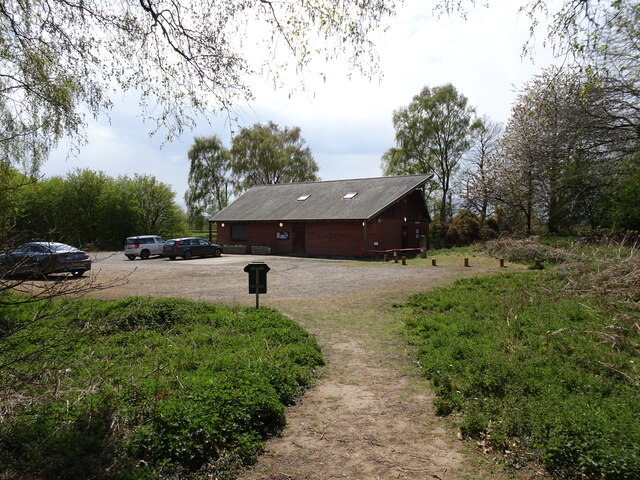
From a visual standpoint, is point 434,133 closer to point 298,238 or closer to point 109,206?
point 298,238

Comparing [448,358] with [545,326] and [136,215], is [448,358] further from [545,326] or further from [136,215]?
[136,215]

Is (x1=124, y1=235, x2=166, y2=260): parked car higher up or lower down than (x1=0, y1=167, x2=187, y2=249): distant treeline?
lower down

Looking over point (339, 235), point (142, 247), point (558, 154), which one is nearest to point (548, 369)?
point (558, 154)

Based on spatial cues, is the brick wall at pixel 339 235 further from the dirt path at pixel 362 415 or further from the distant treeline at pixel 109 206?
the dirt path at pixel 362 415

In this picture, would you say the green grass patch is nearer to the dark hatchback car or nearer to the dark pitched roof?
the dark hatchback car

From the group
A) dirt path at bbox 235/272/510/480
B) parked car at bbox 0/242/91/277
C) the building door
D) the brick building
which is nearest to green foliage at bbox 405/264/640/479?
dirt path at bbox 235/272/510/480

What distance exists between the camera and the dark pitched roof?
28.6 meters

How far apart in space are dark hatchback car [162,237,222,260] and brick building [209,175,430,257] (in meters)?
4.82

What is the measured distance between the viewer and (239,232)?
34594mm

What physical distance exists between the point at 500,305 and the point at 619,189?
15306 mm

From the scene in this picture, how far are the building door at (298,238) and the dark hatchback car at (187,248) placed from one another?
5608 millimetres

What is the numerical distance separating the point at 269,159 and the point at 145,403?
1858 inches

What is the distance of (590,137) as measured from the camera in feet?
65.0

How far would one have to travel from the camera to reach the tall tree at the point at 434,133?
42656 mm
